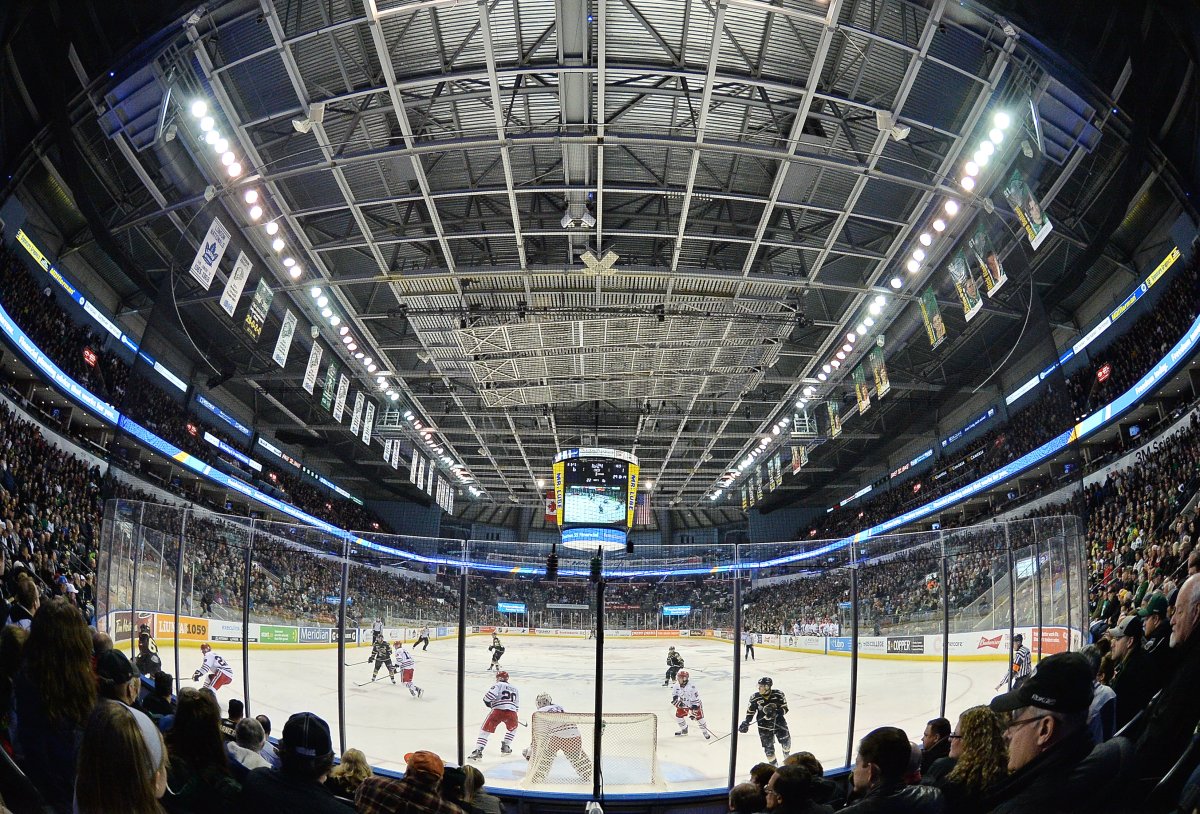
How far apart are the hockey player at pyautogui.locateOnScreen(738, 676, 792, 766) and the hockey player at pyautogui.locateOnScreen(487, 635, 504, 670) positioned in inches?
82.5

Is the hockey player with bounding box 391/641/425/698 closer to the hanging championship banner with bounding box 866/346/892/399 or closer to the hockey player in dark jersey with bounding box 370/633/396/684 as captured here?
the hockey player in dark jersey with bounding box 370/633/396/684

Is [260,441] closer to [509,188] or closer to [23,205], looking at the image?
[23,205]

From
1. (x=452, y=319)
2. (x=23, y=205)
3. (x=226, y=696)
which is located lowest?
(x=226, y=696)

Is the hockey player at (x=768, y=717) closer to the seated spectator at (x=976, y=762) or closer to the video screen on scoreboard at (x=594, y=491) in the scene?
the seated spectator at (x=976, y=762)

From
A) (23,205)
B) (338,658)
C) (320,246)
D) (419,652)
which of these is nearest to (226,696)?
(338,658)

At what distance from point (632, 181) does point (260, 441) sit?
21465 millimetres

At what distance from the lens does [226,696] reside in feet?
19.4

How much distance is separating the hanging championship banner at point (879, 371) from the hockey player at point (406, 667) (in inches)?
446

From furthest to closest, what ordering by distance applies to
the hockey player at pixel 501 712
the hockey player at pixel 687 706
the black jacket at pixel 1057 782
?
the hockey player at pixel 687 706
the hockey player at pixel 501 712
the black jacket at pixel 1057 782

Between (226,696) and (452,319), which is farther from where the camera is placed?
(452,319)

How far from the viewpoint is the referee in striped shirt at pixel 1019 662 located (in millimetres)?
4875

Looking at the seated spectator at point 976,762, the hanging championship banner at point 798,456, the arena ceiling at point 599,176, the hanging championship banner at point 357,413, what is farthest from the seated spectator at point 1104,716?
the hanging championship banner at point 798,456

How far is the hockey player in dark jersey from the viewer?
5.91 m

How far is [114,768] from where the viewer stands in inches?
66.4
